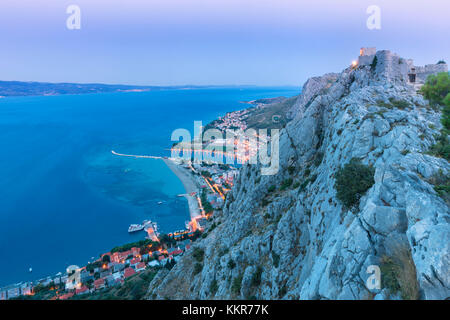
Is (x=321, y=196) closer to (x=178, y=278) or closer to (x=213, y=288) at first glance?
(x=213, y=288)

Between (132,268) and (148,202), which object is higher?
(148,202)

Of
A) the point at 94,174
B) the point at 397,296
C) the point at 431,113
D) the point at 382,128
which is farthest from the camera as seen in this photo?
the point at 94,174

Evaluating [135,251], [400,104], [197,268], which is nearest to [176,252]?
[135,251]

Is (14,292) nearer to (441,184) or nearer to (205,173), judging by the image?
(441,184)

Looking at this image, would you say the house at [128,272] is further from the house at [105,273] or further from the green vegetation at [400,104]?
the green vegetation at [400,104]

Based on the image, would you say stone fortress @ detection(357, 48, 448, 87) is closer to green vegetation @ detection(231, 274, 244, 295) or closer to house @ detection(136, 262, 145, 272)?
green vegetation @ detection(231, 274, 244, 295)

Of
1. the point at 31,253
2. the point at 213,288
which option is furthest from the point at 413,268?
the point at 31,253
